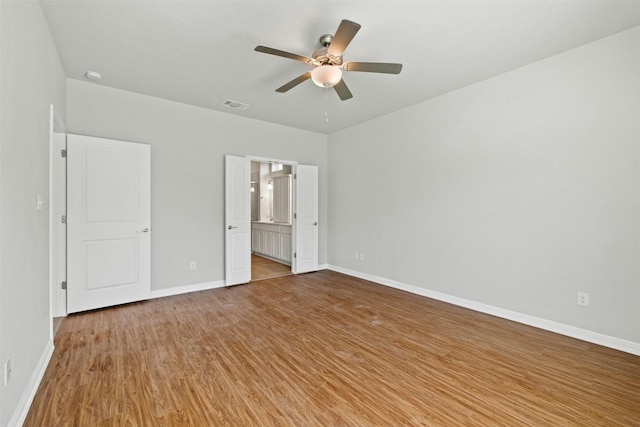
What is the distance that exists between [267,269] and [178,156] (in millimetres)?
2844

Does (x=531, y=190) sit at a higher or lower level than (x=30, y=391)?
higher

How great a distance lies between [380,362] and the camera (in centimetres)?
239

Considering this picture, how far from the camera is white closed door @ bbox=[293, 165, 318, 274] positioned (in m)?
5.58

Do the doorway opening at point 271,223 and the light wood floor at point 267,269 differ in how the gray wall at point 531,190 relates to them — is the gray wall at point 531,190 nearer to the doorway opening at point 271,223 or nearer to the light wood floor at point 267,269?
the light wood floor at point 267,269

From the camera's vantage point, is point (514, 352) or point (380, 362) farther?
point (514, 352)

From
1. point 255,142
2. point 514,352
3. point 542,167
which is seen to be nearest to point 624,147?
point 542,167

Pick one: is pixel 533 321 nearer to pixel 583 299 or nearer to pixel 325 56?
pixel 583 299

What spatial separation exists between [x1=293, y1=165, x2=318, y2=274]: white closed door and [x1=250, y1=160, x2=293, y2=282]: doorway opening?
0.95 feet

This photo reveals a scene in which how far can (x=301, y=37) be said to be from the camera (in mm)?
2627

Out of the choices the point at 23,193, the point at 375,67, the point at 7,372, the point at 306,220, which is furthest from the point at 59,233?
the point at 375,67

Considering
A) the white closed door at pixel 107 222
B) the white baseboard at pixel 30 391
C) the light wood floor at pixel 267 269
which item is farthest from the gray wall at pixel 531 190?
the white baseboard at pixel 30 391

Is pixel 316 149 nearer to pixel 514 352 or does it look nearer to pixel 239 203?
pixel 239 203

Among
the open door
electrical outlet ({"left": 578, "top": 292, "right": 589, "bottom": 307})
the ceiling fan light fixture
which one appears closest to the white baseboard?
the open door

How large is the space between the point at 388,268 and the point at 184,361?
3321mm
